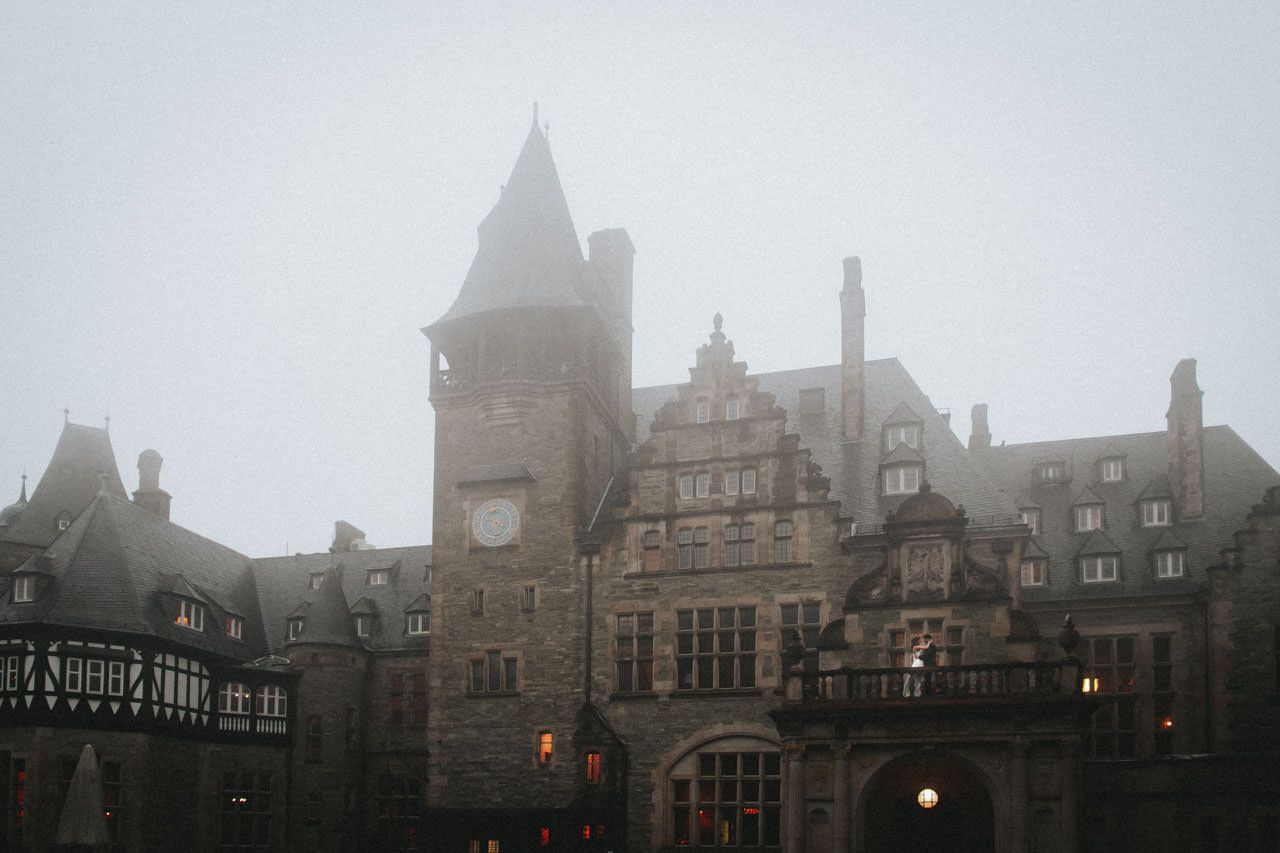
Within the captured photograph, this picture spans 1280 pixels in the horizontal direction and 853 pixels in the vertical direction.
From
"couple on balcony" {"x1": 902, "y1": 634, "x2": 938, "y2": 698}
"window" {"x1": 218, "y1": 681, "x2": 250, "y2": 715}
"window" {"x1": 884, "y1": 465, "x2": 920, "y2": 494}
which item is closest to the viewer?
"couple on balcony" {"x1": 902, "y1": 634, "x2": 938, "y2": 698}

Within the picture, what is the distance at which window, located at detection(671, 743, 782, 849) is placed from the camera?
36531 millimetres

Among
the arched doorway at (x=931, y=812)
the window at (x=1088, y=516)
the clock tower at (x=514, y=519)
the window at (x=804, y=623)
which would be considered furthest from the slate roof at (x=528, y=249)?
the arched doorway at (x=931, y=812)

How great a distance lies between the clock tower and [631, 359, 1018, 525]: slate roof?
18.5 ft

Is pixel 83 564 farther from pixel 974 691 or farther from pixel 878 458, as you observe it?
pixel 974 691

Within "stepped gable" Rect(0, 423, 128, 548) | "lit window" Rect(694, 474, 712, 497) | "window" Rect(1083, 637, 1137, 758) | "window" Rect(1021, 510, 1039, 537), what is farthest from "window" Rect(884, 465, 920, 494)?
"stepped gable" Rect(0, 423, 128, 548)

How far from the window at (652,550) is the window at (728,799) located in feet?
16.8

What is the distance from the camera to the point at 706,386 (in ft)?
130

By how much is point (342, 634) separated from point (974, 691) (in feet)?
78.2

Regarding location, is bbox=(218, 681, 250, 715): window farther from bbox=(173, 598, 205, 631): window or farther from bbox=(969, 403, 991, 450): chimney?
bbox=(969, 403, 991, 450): chimney

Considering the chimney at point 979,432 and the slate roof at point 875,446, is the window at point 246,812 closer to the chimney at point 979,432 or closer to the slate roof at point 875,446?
the slate roof at point 875,446

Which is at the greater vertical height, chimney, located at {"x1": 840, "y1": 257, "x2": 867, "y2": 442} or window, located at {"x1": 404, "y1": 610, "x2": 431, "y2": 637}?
chimney, located at {"x1": 840, "y1": 257, "x2": 867, "y2": 442}

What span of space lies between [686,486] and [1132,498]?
13.6 m

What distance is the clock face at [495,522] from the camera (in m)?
40.6

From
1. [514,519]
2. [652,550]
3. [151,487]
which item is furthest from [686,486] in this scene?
[151,487]
